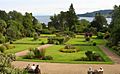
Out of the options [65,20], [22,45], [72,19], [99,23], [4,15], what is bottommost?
[22,45]

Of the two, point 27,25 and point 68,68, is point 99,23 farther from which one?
point 68,68

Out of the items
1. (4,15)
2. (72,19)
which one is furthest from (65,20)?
(4,15)

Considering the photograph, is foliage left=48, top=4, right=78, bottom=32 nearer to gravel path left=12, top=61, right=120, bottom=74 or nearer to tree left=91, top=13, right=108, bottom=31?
tree left=91, top=13, right=108, bottom=31

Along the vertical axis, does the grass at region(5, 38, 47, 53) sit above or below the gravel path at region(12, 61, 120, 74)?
below

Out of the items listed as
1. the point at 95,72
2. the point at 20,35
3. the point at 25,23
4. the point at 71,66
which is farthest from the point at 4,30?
the point at 95,72

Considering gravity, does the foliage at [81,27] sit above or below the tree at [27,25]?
below

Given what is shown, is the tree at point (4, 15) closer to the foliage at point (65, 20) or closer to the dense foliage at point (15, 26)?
the dense foliage at point (15, 26)

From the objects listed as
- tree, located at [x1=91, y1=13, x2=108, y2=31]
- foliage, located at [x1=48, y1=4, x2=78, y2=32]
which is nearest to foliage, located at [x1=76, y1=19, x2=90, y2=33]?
foliage, located at [x1=48, y1=4, x2=78, y2=32]

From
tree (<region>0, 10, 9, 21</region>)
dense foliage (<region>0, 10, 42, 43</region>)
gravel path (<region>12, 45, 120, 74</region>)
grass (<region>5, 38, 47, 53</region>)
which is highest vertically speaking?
tree (<region>0, 10, 9, 21</region>)

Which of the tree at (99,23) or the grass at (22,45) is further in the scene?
the tree at (99,23)

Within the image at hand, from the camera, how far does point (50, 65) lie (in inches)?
969

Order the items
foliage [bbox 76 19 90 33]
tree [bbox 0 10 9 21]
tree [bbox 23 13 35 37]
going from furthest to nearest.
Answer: foliage [bbox 76 19 90 33]
tree [bbox 0 10 9 21]
tree [bbox 23 13 35 37]

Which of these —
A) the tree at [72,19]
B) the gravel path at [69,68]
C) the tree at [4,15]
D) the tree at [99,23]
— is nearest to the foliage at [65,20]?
the tree at [72,19]

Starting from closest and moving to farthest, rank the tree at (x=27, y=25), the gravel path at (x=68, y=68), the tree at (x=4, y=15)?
the gravel path at (x=68, y=68), the tree at (x=27, y=25), the tree at (x=4, y=15)
